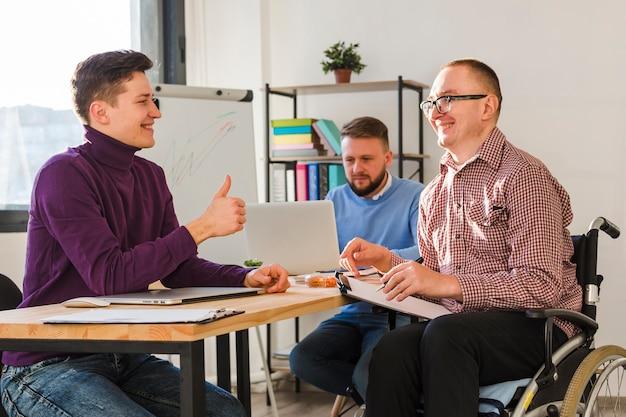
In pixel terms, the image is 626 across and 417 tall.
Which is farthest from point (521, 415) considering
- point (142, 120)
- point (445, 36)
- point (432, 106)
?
point (445, 36)

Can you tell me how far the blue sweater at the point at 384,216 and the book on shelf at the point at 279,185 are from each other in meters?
0.59

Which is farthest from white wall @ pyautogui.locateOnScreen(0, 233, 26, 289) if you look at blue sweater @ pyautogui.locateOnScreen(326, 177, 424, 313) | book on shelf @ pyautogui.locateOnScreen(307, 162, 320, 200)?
book on shelf @ pyautogui.locateOnScreen(307, 162, 320, 200)

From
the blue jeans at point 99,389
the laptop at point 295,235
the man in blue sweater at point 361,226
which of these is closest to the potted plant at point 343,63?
the man in blue sweater at point 361,226

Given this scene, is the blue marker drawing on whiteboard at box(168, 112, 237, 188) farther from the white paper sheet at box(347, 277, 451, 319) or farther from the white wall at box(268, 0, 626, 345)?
the white paper sheet at box(347, 277, 451, 319)

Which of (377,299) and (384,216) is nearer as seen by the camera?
(377,299)

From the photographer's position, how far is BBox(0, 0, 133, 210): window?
11.3 feet

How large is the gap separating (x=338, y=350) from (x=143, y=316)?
1.61 meters

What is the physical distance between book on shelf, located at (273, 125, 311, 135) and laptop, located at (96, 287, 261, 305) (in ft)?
7.20

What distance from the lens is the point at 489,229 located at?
7.21 ft

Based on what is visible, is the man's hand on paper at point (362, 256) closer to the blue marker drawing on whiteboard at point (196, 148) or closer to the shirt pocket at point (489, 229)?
the shirt pocket at point (489, 229)

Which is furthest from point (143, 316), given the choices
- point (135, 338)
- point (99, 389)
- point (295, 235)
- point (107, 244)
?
point (295, 235)

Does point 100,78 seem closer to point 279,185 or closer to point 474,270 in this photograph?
point 474,270

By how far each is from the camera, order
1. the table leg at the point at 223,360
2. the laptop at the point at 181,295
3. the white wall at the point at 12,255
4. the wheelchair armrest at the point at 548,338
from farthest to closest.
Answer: the white wall at the point at 12,255 < the table leg at the point at 223,360 < the wheelchair armrest at the point at 548,338 < the laptop at the point at 181,295

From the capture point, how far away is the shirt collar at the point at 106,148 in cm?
202
